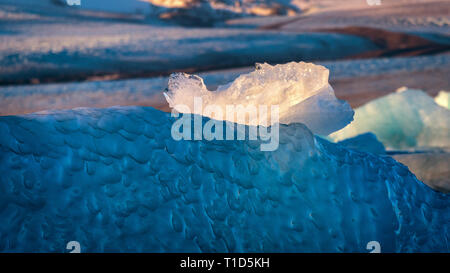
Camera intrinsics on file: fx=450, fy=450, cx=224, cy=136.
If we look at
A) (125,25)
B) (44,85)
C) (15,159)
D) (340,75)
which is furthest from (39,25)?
(15,159)

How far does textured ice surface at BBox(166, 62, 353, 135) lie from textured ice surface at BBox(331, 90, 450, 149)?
0.37 meters

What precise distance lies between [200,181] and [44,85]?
1.03m

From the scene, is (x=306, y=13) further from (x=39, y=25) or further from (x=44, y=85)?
(x=44, y=85)

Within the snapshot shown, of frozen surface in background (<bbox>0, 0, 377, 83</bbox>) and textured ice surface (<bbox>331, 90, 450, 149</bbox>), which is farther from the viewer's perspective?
frozen surface in background (<bbox>0, 0, 377, 83</bbox>)

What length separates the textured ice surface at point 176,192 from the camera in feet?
0.85

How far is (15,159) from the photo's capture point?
10.3 inches

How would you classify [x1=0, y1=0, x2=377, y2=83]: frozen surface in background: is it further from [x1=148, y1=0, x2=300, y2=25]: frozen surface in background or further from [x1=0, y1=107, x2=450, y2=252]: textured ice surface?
[x1=0, y1=107, x2=450, y2=252]: textured ice surface

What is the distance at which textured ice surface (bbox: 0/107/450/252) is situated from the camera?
0.85 ft

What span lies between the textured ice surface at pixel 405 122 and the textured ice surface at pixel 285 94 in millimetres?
368

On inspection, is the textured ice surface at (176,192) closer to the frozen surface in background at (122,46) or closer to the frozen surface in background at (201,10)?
the frozen surface in background at (122,46)

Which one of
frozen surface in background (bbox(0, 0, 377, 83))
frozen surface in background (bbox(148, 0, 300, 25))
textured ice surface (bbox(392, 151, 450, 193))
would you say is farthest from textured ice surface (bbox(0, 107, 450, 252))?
frozen surface in background (bbox(148, 0, 300, 25))

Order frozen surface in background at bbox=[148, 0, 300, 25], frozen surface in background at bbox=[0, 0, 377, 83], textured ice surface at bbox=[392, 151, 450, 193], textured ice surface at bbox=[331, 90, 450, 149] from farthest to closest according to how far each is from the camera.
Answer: frozen surface in background at bbox=[148, 0, 300, 25] → frozen surface in background at bbox=[0, 0, 377, 83] → textured ice surface at bbox=[331, 90, 450, 149] → textured ice surface at bbox=[392, 151, 450, 193]

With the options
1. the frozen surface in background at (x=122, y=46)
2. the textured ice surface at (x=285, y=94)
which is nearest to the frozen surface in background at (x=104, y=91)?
the frozen surface in background at (x=122, y=46)

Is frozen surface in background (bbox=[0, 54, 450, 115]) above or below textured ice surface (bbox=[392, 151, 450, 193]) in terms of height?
above
